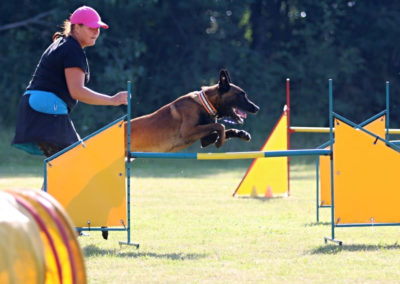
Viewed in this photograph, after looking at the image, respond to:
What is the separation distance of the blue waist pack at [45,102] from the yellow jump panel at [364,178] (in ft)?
5.90

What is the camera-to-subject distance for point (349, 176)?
17.9 ft

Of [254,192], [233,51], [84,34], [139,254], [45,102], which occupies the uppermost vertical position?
[233,51]

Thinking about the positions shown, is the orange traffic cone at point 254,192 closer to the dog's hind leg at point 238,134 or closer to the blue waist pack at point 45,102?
the dog's hind leg at point 238,134

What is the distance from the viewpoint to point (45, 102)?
5.27 m

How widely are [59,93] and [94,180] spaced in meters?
0.60

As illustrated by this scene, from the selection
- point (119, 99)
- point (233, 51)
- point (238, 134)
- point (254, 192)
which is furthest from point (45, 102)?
point (233, 51)

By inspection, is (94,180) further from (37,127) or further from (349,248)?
(349,248)

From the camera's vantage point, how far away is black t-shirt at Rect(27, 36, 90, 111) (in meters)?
5.21

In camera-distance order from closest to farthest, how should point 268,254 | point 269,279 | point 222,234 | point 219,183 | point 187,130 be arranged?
point 269,279 < point 268,254 < point 222,234 < point 187,130 < point 219,183

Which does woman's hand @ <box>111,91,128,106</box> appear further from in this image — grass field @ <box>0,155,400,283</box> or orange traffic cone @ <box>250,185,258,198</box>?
orange traffic cone @ <box>250,185,258,198</box>

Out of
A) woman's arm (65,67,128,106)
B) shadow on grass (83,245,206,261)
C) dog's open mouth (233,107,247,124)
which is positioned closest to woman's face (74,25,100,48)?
woman's arm (65,67,128,106)

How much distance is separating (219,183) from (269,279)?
23.0ft

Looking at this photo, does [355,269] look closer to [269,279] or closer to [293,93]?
[269,279]

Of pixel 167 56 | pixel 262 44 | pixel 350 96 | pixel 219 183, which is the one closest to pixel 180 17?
pixel 167 56
